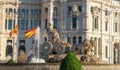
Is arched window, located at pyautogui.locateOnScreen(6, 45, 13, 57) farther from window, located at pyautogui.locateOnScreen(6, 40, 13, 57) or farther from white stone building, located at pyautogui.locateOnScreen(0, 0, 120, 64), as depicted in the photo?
white stone building, located at pyautogui.locateOnScreen(0, 0, 120, 64)

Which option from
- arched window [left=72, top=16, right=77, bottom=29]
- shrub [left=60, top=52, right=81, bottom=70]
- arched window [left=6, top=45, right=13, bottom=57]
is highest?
arched window [left=72, top=16, right=77, bottom=29]

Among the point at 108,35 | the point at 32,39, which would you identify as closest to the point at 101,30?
the point at 108,35

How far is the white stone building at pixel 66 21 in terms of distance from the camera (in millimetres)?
66812

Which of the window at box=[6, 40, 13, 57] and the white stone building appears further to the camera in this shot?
the window at box=[6, 40, 13, 57]

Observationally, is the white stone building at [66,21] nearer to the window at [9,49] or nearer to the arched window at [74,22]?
the arched window at [74,22]

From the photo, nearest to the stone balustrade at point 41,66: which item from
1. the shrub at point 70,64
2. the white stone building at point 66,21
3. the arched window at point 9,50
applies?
the shrub at point 70,64

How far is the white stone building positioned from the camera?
66.8 m

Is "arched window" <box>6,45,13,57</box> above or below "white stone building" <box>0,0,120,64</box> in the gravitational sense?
below

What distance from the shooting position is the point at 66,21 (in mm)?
68062

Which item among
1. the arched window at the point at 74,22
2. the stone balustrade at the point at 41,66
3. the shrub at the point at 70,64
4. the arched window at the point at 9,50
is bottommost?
the arched window at the point at 9,50

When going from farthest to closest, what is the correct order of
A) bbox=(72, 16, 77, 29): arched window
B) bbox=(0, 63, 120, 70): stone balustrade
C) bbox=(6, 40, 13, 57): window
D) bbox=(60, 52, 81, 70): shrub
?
bbox=(6, 40, 13, 57): window, bbox=(72, 16, 77, 29): arched window, bbox=(0, 63, 120, 70): stone balustrade, bbox=(60, 52, 81, 70): shrub

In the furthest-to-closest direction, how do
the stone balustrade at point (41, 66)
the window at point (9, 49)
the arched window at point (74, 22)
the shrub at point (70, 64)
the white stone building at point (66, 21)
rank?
the window at point (9, 49), the arched window at point (74, 22), the white stone building at point (66, 21), the stone balustrade at point (41, 66), the shrub at point (70, 64)

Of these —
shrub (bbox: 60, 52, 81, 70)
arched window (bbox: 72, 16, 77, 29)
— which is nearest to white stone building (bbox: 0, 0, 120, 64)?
arched window (bbox: 72, 16, 77, 29)

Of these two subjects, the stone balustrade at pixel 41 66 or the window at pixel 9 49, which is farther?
the window at pixel 9 49
